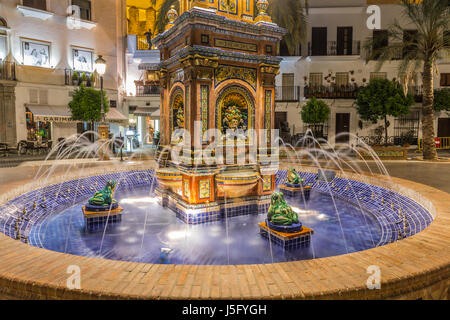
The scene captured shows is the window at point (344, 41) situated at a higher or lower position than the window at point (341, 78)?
higher

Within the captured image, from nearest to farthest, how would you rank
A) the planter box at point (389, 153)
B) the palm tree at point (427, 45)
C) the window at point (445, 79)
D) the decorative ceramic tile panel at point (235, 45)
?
the decorative ceramic tile panel at point (235, 45) < the palm tree at point (427, 45) < the planter box at point (389, 153) < the window at point (445, 79)

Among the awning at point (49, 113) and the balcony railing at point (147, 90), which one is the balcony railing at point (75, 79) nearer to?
the awning at point (49, 113)

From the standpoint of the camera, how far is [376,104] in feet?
71.7

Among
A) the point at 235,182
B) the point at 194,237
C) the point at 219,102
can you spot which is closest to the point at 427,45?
the point at 219,102

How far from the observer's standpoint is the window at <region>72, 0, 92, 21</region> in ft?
80.9

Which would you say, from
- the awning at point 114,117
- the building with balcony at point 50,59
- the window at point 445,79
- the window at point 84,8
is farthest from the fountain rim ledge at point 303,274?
the window at point 445,79

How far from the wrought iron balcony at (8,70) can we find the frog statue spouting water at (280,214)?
22099mm

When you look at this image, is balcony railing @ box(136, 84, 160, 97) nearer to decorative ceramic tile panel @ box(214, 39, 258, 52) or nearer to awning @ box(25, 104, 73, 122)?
awning @ box(25, 104, 73, 122)

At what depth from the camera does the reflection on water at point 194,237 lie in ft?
16.7

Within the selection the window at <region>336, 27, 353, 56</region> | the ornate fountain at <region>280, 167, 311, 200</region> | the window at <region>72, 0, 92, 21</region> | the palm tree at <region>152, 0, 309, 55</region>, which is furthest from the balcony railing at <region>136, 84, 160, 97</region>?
the ornate fountain at <region>280, 167, 311, 200</region>

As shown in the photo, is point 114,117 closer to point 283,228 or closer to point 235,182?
point 235,182
